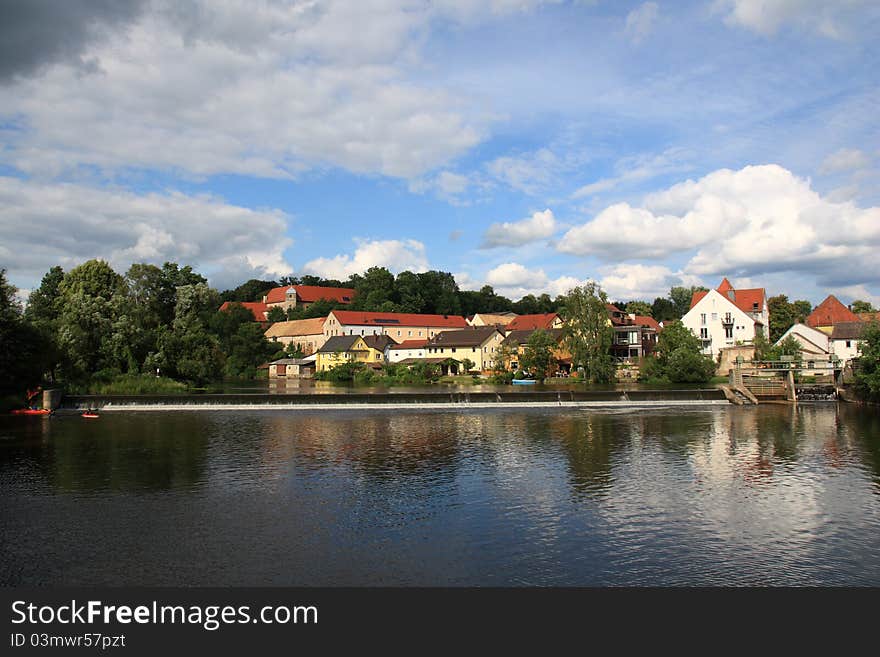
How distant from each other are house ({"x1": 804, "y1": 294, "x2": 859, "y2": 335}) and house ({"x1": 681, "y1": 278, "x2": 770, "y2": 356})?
10.6 m

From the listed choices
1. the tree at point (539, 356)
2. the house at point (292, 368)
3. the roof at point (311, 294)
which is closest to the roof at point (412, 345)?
the house at point (292, 368)

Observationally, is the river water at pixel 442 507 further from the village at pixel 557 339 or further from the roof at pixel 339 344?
the roof at pixel 339 344

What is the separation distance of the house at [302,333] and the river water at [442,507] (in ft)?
292

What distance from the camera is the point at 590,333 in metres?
68.2

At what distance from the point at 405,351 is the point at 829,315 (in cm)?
5660

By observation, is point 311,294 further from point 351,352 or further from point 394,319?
point 351,352

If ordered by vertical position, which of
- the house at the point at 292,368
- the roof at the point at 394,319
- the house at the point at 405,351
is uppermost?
the roof at the point at 394,319

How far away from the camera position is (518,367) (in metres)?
79.1

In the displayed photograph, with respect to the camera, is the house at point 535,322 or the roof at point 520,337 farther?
the house at point 535,322

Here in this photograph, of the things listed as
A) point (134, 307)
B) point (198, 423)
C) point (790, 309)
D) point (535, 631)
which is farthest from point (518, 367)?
point (535, 631)

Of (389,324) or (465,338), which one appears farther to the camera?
(389,324)

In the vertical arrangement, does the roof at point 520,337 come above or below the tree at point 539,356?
above

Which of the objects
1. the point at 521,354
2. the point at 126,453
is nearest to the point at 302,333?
the point at 521,354

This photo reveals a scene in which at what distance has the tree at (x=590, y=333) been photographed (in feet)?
222
